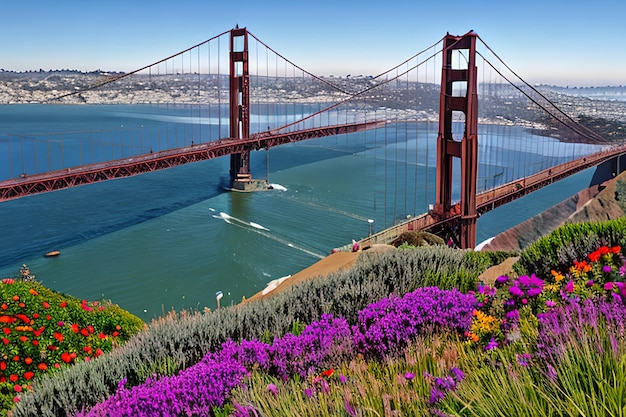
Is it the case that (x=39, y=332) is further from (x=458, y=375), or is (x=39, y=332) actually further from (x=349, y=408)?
(x=458, y=375)

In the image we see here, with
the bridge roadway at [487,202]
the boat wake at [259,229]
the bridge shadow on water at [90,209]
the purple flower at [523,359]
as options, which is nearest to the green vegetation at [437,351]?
the purple flower at [523,359]

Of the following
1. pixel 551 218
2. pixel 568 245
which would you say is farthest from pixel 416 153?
pixel 568 245

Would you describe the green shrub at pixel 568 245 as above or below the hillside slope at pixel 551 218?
above

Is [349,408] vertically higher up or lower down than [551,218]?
higher up

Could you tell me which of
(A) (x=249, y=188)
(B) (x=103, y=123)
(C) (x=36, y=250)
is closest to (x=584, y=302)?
(C) (x=36, y=250)

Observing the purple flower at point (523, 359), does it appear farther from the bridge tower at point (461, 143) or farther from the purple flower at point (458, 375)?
the bridge tower at point (461, 143)

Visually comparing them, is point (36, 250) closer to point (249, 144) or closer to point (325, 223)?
point (325, 223)
